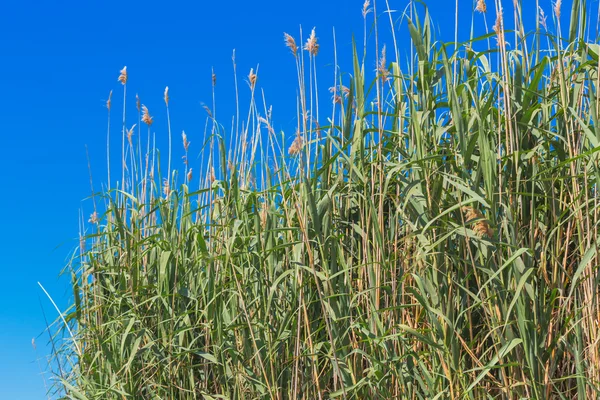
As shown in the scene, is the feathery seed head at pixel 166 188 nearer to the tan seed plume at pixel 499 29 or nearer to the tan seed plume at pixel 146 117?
the tan seed plume at pixel 146 117

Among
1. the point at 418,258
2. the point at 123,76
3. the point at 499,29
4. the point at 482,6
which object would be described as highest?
the point at 123,76

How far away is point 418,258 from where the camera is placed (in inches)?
76.8

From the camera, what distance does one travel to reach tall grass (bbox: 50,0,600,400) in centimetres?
187

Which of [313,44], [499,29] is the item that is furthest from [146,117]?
[499,29]

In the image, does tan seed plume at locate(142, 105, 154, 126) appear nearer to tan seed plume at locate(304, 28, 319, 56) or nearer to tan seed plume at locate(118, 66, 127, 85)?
tan seed plume at locate(118, 66, 127, 85)

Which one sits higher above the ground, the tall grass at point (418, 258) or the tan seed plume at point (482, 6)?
the tan seed plume at point (482, 6)

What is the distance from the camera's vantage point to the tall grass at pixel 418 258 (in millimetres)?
1872

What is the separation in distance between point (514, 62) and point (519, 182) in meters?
0.47

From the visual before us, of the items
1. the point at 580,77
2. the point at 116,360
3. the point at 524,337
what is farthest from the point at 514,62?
the point at 116,360

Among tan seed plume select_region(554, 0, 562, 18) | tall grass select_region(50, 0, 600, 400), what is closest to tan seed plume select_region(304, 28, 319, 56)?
tall grass select_region(50, 0, 600, 400)

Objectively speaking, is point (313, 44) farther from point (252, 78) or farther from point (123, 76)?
point (123, 76)

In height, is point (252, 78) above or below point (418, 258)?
above

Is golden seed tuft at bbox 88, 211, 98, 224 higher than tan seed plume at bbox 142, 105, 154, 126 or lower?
lower

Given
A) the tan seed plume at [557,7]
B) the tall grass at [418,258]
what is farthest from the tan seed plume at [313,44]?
the tan seed plume at [557,7]
